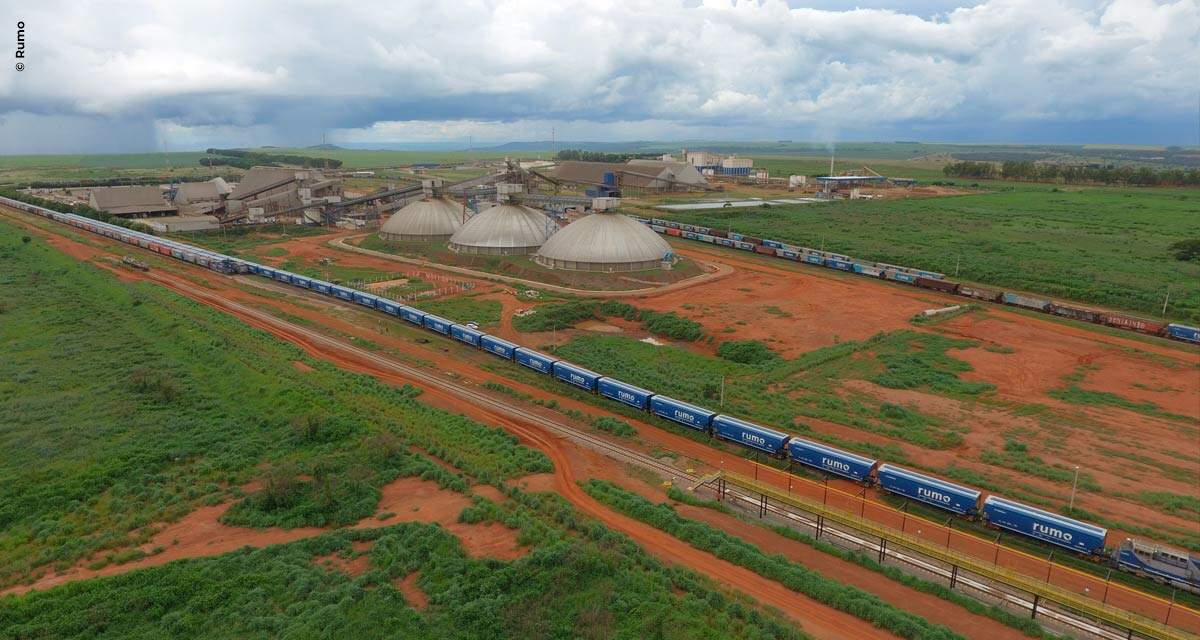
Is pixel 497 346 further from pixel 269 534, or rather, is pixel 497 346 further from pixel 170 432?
pixel 269 534

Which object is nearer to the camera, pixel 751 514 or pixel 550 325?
pixel 751 514

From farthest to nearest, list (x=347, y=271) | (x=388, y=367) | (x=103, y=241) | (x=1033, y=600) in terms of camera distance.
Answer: (x=103, y=241), (x=347, y=271), (x=388, y=367), (x=1033, y=600)

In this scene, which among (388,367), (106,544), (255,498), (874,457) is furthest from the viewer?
(388,367)

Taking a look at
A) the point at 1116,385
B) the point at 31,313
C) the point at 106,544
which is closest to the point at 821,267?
the point at 1116,385

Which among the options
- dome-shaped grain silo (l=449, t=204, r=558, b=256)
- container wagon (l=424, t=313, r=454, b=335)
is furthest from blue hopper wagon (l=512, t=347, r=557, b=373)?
dome-shaped grain silo (l=449, t=204, r=558, b=256)

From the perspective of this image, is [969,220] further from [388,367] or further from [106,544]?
[106,544]

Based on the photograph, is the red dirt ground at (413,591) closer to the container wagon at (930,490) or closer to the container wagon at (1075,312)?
the container wagon at (930,490)

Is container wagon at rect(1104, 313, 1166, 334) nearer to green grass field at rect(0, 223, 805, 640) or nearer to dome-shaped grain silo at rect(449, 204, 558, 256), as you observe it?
green grass field at rect(0, 223, 805, 640)
